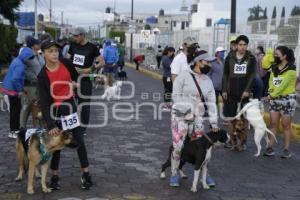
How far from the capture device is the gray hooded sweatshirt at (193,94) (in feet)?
20.6

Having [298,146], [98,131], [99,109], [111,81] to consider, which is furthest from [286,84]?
[111,81]

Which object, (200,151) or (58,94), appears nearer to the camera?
(58,94)

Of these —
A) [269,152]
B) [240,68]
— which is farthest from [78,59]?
[269,152]

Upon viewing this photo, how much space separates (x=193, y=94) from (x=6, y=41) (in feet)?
78.3

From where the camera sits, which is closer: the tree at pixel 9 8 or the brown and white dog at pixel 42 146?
the brown and white dog at pixel 42 146

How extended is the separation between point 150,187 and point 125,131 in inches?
168

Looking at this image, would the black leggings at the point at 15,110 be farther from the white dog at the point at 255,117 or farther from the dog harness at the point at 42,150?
the white dog at the point at 255,117

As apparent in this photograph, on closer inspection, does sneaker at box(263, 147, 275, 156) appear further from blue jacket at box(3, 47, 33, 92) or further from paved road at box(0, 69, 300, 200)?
blue jacket at box(3, 47, 33, 92)

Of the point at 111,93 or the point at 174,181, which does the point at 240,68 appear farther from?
the point at 111,93

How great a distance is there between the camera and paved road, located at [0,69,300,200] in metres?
6.19

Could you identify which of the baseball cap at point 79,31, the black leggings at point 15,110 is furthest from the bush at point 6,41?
the baseball cap at point 79,31

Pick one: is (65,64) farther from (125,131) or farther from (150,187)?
(125,131)

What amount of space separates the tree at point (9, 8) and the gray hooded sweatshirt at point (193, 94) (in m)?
22.0

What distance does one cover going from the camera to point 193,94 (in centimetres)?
628
